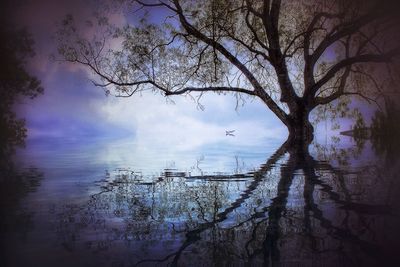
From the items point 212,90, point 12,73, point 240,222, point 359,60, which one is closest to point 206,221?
point 240,222

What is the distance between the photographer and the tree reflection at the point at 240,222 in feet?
12.3

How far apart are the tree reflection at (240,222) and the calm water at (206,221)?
1 cm

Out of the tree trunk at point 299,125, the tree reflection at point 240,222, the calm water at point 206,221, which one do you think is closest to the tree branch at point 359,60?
the tree trunk at point 299,125

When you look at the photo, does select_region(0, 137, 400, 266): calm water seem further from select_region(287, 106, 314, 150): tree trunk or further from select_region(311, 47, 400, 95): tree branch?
select_region(311, 47, 400, 95): tree branch

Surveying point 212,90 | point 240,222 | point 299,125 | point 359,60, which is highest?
point 359,60

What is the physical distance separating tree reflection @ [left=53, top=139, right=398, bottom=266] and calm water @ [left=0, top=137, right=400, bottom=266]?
1 cm

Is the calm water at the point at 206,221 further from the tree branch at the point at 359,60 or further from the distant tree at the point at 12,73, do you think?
the distant tree at the point at 12,73

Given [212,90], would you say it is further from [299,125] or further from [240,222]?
[240,222]

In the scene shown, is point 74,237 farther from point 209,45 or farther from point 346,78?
point 346,78

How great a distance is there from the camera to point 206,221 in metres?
4.92

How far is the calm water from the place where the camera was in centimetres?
373

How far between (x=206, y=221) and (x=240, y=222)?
0.41 meters

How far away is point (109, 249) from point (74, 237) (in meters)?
0.66

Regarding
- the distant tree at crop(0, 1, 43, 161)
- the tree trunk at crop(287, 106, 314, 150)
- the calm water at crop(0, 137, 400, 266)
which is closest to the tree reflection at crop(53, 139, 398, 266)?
the calm water at crop(0, 137, 400, 266)
